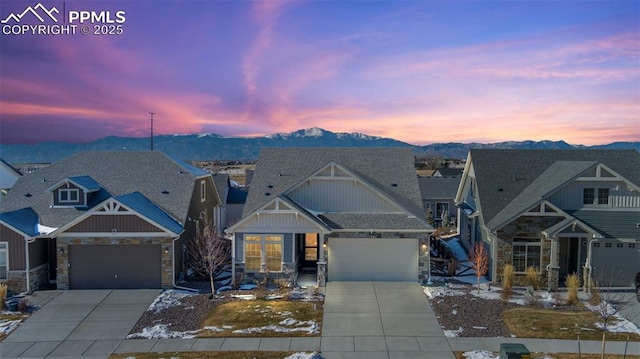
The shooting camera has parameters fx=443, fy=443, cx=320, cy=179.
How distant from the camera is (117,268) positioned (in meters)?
20.2

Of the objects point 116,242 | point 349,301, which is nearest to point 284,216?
point 349,301

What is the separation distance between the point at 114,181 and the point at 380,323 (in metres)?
16.3

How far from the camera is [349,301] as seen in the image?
18453 mm

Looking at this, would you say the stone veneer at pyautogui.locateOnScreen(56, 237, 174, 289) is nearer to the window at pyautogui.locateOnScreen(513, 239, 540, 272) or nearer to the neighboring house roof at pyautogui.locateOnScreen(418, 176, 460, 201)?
the window at pyautogui.locateOnScreen(513, 239, 540, 272)

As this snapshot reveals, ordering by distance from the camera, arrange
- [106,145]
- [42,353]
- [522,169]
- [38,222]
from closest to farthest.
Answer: [42,353]
[38,222]
[522,169]
[106,145]

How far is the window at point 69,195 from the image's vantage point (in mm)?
22078

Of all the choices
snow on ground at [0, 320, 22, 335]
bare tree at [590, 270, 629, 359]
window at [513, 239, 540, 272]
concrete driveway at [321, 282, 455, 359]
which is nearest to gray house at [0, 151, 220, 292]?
snow on ground at [0, 320, 22, 335]

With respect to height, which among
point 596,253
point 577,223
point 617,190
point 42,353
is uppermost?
point 617,190

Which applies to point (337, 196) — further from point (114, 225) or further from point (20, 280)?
point (20, 280)

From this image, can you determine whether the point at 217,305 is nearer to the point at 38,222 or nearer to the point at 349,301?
the point at 349,301

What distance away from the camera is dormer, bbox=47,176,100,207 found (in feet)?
72.1

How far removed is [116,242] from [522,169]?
20.7 metres

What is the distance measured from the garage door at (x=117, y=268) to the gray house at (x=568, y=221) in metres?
15.7

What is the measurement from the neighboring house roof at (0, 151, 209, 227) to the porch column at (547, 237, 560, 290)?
56.0ft
